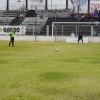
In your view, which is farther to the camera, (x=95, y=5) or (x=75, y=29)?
(x=95, y=5)

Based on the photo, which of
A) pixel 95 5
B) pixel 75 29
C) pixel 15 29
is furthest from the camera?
pixel 95 5

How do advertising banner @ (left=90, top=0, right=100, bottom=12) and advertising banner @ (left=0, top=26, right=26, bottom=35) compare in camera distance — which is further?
advertising banner @ (left=90, top=0, right=100, bottom=12)

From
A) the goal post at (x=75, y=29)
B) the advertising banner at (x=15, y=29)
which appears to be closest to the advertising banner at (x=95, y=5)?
the goal post at (x=75, y=29)

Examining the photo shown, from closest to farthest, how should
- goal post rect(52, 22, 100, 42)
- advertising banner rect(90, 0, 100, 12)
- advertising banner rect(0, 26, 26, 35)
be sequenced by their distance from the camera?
goal post rect(52, 22, 100, 42)
advertising banner rect(0, 26, 26, 35)
advertising banner rect(90, 0, 100, 12)

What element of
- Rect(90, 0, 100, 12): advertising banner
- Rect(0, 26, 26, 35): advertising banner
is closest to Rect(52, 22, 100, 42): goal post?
Rect(0, 26, 26, 35): advertising banner

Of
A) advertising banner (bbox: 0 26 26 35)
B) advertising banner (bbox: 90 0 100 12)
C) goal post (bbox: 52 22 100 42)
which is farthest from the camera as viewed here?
advertising banner (bbox: 90 0 100 12)

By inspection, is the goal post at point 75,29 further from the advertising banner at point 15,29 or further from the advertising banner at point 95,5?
the advertising banner at point 95,5

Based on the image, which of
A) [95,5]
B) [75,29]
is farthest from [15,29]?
[95,5]

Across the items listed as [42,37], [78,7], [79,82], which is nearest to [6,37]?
[42,37]

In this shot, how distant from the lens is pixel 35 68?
1405 centimetres

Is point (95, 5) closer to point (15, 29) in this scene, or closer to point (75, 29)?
point (75, 29)

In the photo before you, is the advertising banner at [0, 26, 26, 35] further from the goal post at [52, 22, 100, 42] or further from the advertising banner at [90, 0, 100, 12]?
the advertising banner at [90, 0, 100, 12]

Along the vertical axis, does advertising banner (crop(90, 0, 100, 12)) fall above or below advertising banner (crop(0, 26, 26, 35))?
above

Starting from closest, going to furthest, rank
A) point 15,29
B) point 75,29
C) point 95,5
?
point 75,29 < point 15,29 < point 95,5
